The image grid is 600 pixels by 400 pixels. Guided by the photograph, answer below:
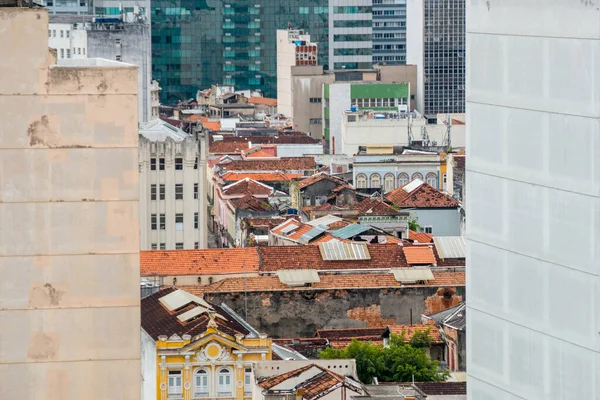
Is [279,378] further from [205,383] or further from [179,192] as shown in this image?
[179,192]

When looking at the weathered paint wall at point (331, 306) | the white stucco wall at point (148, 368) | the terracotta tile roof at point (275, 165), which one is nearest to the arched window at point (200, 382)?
the white stucco wall at point (148, 368)

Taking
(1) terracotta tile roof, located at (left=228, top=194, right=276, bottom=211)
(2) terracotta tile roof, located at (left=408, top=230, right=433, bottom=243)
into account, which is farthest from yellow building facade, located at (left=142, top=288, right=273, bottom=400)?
(1) terracotta tile roof, located at (left=228, top=194, right=276, bottom=211)

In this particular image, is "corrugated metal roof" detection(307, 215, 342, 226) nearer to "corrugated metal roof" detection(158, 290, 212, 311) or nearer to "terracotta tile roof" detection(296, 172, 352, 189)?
"terracotta tile roof" detection(296, 172, 352, 189)

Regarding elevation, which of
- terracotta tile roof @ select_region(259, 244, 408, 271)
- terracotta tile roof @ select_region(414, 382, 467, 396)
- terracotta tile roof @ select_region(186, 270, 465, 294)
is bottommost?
terracotta tile roof @ select_region(186, 270, 465, 294)

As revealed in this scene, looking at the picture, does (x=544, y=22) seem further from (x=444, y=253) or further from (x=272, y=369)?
(x=444, y=253)

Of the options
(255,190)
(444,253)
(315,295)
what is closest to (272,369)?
(315,295)
